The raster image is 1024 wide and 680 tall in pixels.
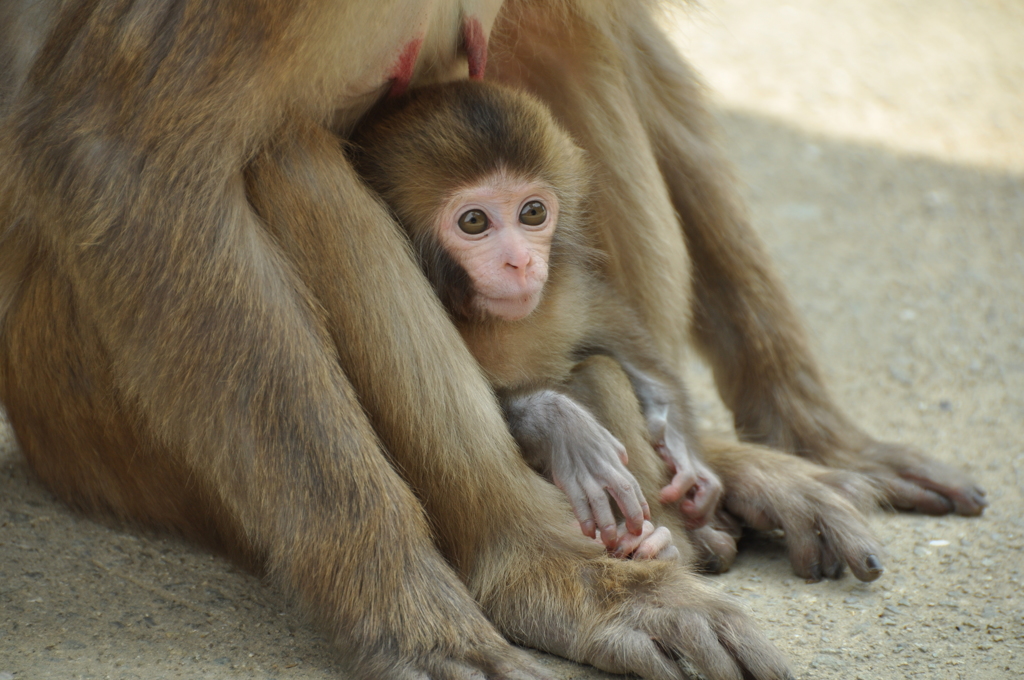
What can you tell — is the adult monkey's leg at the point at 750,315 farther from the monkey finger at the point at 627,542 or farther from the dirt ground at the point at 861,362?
the monkey finger at the point at 627,542

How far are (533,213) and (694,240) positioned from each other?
941 mm

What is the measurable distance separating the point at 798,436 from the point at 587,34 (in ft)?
5.32

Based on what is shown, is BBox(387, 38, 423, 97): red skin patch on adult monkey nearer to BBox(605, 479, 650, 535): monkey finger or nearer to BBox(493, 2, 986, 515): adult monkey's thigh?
BBox(493, 2, 986, 515): adult monkey's thigh

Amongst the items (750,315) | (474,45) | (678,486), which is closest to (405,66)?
(474,45)

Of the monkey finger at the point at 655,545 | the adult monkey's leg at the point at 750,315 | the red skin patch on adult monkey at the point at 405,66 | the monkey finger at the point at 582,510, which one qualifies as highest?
the red skin patch on adult monkey at the point at 405,66

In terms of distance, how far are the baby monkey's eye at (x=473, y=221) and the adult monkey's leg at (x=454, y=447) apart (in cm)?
39

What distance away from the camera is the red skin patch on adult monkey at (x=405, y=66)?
3064 millimetres

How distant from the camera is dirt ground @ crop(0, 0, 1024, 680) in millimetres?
2928

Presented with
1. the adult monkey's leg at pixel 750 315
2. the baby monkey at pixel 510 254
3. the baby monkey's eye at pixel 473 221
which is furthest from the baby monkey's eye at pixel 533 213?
the adult monkey's leg at pixel 750 315

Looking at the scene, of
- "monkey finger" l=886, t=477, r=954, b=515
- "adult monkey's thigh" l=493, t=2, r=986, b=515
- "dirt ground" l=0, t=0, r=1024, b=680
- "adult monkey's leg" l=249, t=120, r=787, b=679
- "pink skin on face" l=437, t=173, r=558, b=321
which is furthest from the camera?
"monkey finger" l=886, t=477, r=954, b=515

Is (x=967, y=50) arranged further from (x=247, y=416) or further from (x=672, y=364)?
(x=247, y=416)

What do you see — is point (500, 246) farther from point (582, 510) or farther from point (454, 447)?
point (582, 510)

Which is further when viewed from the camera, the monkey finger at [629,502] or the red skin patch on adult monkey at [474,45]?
the red skin patch on adult monkey at [474,45]

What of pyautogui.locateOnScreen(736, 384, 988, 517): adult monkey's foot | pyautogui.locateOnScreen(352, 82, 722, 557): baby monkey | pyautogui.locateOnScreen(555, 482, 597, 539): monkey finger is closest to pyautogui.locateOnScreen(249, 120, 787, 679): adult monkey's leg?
pyautogui.locateOnScreen(555, 482, 597, 539): monkey finger
